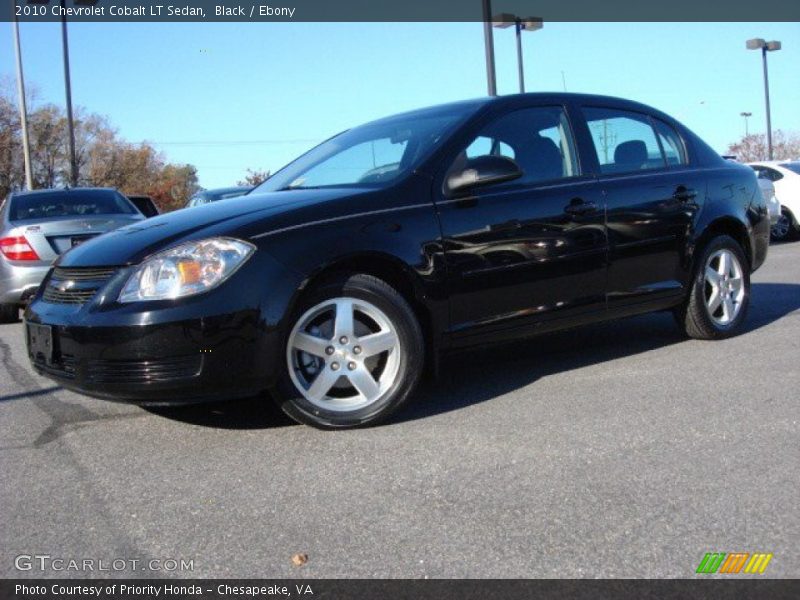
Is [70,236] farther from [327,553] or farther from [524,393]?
[327,553]

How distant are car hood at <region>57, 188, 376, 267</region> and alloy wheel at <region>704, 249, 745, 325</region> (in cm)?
280

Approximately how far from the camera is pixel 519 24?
18203 mm

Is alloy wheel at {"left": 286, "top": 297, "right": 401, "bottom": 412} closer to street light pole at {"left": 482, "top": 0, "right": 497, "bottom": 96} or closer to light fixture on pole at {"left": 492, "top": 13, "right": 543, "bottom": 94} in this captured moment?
street light pole at {"left": 482, "top": 0, "right": 497, "bottom": 96}

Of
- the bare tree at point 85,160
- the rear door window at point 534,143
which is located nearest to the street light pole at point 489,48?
the rear door window at point 534,143

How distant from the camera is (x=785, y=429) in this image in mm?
3912

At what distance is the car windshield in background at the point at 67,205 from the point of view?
28.7ft

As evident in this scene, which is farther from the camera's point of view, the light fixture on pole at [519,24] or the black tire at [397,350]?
the light fixture on pole at [519,24]

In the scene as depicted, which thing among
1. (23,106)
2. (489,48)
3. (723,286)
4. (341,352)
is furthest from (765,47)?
(341,352)

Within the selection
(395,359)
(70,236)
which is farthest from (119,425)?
(70,236)

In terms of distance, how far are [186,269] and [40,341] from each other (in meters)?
0.92

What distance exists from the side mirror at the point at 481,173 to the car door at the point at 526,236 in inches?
3.3

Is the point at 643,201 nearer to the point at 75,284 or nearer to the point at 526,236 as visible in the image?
the point at 526,236

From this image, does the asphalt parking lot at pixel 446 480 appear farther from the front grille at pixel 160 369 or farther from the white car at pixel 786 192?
the white car at pixel 786 192

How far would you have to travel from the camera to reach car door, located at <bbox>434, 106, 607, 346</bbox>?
452 cm
